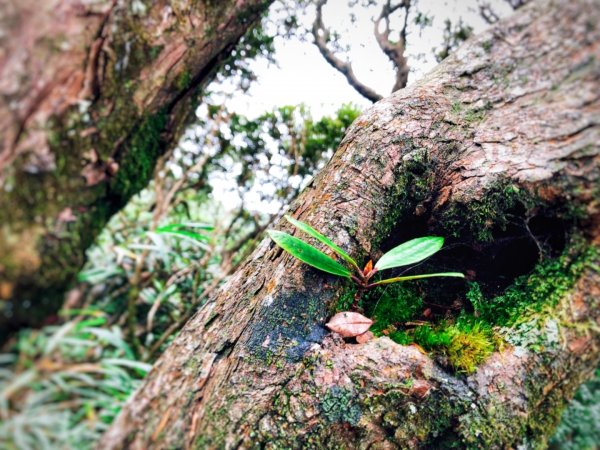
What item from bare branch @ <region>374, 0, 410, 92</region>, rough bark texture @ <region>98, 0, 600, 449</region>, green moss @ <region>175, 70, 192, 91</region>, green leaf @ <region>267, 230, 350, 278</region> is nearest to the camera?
rough bark texture @ <region>98, 0, 600, 449</region>

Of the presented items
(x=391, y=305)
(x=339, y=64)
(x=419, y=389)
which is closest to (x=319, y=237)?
(x=391, y=305)

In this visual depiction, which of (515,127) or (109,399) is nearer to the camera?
(109,399)

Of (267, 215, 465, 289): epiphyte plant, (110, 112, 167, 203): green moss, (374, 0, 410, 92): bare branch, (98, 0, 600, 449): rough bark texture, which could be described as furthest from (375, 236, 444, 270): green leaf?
(374, 0, 410, 92): bare branch

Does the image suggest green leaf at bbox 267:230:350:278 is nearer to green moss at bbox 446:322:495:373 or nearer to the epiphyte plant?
the epiphyte plant

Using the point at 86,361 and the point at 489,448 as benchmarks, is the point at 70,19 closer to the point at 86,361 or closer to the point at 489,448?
the point at 86,361

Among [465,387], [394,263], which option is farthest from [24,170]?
[465,387]

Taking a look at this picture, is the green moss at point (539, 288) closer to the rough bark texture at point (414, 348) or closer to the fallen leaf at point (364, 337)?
the rough bark texture at point (414, 348)

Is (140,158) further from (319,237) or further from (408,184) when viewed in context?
(408,184)
